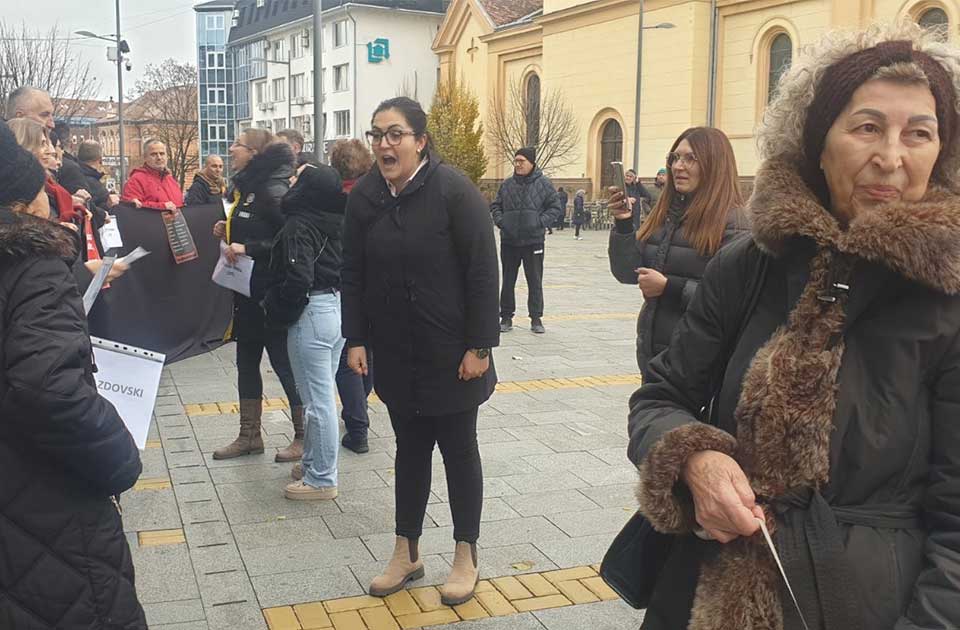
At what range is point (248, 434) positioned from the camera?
6.07 meters

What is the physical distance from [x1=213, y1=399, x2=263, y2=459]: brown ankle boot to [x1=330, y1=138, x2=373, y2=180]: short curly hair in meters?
1.58

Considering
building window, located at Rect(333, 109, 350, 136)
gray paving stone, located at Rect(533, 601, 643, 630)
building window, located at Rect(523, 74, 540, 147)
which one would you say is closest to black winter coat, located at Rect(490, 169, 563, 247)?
gray paving stone, located at Rect(533, 601, 643, 630)

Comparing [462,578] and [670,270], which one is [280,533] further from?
[670,270]

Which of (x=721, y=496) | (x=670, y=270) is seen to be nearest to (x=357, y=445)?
(x=670, y=270)

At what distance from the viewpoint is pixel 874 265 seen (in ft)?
5.61

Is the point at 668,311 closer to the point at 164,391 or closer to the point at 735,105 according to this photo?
the point at 164,391

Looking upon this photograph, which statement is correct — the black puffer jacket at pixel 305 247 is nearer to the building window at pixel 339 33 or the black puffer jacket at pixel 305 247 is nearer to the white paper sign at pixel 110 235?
the white paper sign at pixel 110 235

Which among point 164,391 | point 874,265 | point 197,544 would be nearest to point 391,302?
point 197,544

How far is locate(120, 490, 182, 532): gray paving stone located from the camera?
16.0 feet

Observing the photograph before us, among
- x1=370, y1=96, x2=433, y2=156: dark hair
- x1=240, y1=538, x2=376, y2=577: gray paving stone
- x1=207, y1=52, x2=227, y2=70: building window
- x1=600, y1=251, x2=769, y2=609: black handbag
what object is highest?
x1=207, y1=52, x2=227, y2=70: building window

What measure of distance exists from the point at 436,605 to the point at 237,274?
2620 millimetres

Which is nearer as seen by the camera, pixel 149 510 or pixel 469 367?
pixel 469 367

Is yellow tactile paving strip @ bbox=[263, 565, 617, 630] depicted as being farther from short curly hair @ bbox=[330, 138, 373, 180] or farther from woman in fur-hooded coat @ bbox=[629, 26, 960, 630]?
short curly hair @ bbox=[330, 138, 373, 180]

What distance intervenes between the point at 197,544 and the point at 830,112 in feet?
12.5
